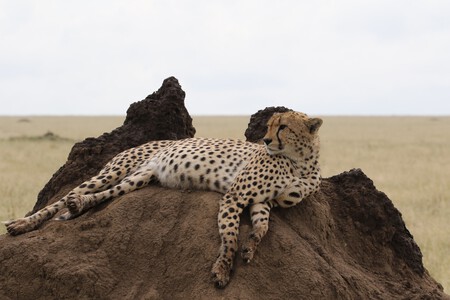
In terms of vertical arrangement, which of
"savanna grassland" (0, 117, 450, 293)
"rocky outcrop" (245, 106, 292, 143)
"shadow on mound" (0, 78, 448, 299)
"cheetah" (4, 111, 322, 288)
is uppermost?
"rocky outcrop" (245, 106, 292, 143)

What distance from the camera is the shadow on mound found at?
436cm

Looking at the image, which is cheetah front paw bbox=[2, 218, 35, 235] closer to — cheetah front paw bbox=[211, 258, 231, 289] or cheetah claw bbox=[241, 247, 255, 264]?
cheetah front paw bbox=[211, 258, 231, 289]

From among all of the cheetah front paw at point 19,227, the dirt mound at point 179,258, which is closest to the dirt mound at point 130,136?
the cheetah front paw at point 19,227

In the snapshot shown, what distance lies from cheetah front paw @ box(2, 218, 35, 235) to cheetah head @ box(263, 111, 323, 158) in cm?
171

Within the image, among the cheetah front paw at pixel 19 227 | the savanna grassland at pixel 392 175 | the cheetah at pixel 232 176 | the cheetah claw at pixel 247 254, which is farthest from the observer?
the savanna grassland at pixel 392 175

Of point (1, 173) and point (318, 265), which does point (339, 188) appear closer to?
point (318, 265)

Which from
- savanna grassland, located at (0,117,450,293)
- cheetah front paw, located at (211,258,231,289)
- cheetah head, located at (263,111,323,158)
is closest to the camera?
cheetah front paw, located at (211,258,231,289)

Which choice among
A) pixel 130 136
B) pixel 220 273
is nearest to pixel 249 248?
pixel 220 273

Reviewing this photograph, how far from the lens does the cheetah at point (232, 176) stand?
4.62 meters

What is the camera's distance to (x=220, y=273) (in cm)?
425

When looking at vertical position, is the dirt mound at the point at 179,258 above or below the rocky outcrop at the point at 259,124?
below

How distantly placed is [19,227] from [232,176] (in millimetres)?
1484

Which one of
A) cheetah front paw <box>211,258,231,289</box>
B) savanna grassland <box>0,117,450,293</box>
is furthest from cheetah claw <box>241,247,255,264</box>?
savanna grassland <box>0,117,450,293</box>

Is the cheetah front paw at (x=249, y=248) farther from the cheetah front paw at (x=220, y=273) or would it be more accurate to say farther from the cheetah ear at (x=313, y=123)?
the cheetah ear at (x=313, y=123)
